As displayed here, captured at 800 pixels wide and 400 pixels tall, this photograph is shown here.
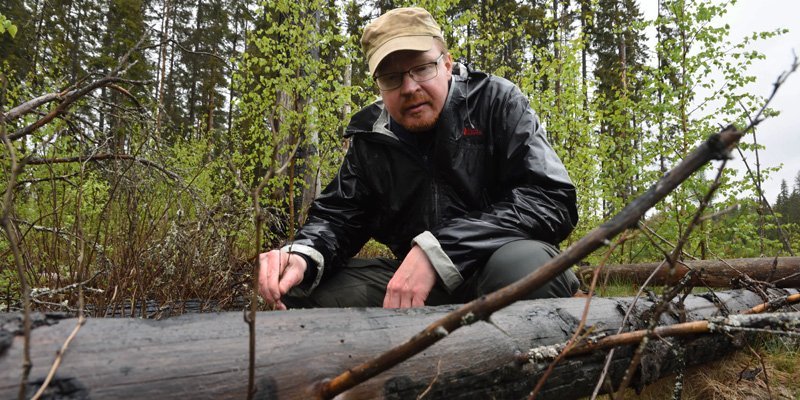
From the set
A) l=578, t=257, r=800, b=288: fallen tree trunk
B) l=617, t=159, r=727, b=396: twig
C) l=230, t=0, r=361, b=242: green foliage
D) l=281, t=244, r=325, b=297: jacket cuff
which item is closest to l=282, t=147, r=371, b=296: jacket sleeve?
l=281, t=244, r=325, b=297: jacket cuff

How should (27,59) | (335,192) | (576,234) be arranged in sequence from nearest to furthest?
(335,192)
(576,234)
(27,59)

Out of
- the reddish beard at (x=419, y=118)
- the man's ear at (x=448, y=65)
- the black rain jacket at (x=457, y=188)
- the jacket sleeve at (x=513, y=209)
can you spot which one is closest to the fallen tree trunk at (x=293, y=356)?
the jacket sleeve at (x=513, y=209)

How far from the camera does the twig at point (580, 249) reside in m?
0.63

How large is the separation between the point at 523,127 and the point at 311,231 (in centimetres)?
126

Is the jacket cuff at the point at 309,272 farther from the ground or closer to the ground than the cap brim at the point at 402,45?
closer to the ground

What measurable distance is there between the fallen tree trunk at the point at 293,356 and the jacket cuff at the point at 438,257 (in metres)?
0.39

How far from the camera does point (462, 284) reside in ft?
7.07

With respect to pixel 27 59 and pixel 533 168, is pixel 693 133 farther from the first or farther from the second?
pixel 27 59

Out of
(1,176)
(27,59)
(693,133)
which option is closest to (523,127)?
(693,133)

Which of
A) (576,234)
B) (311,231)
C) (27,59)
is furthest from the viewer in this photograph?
(27,59)

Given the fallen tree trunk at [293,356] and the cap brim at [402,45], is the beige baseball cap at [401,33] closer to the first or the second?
the cap brim at [402,45]

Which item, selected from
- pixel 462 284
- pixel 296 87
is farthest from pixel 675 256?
pixel 296 87

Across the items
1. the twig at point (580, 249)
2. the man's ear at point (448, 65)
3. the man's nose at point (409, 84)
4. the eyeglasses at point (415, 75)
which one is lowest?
the twig at point (580, 249)

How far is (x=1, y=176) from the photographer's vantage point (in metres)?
3.51
